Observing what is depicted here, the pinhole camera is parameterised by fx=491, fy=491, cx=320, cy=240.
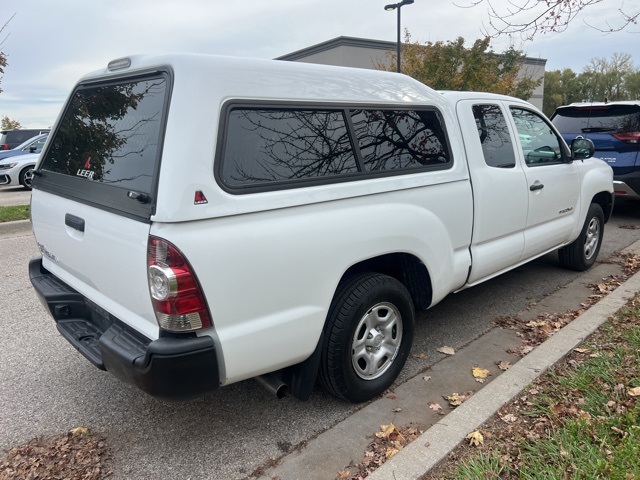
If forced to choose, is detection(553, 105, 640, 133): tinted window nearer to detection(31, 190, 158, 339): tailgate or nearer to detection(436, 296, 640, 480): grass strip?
detection(436, 296, 640, 480): grass strip

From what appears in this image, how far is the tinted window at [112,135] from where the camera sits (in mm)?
2457

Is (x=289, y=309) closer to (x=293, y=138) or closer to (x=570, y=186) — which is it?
(x=293, y=138)

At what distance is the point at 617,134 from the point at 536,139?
4.07 m

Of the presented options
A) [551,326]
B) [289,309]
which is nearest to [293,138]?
[289,309]

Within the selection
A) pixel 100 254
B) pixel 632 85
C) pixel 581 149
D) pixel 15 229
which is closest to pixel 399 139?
pixel 100 254

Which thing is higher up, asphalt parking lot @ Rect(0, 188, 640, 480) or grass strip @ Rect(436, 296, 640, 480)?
grass strip @ Rect(436, 296, 640, 480)

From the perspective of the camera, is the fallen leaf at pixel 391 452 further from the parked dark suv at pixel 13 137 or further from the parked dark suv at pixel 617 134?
the parked dark suv at pixel 13 137

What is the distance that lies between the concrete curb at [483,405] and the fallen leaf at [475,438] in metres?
0.03

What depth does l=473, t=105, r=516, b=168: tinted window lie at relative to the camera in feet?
12.9

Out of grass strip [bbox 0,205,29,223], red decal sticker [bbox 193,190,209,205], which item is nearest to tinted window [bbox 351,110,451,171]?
red decal sticker [bbox 193,190,209,205]

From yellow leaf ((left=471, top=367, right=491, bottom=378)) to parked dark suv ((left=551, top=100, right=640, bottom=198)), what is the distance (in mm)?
5531

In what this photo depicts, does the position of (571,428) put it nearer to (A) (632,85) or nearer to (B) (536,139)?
(B) (536,139)

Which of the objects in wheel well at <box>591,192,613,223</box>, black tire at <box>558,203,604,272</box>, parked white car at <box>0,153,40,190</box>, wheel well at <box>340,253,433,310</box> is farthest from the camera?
parked white car at <box>0,153,40,190</box>

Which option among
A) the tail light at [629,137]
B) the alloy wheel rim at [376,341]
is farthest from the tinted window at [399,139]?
the tail light at [629,137]
